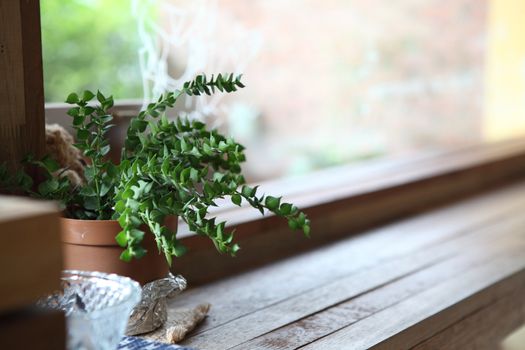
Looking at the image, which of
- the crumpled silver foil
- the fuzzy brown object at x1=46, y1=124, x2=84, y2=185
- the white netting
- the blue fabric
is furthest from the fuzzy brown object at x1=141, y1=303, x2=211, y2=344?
the white netting

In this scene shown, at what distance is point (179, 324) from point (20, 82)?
16.4 inches

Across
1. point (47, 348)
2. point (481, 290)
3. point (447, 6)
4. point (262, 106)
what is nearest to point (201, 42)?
point (262, 106)

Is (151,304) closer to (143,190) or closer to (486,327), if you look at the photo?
(143,190)

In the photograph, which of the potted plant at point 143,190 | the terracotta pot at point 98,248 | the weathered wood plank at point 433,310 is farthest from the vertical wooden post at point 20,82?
the weathered wood plank at point 433,310

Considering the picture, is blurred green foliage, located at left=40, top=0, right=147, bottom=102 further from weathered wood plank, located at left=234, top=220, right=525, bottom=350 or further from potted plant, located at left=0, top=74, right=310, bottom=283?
weathered wood plank, located at left=234, top=220, right=525, bottom=350

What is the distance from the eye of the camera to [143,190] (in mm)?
866

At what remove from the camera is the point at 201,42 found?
156cm

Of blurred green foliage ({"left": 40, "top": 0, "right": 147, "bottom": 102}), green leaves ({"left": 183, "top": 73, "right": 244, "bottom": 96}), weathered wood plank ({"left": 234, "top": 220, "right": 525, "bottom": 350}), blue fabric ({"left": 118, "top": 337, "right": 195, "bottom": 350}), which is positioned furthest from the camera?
blurred green foliage ({"left": 40, "top": 0, "right": 147, "bottom": 102})

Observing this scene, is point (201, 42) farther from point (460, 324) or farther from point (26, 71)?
point (460, 324)

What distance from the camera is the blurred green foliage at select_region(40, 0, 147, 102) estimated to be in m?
1.43

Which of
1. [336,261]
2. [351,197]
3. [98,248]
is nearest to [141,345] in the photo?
[98,248]

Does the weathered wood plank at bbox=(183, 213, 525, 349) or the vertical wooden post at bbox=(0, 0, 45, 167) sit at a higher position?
the vertical wooden post at bbox=(0, 0, 45, 167)

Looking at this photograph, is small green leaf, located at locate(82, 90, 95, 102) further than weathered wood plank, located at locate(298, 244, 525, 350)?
No

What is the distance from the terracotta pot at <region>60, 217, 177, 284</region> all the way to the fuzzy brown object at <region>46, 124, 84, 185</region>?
13cm
